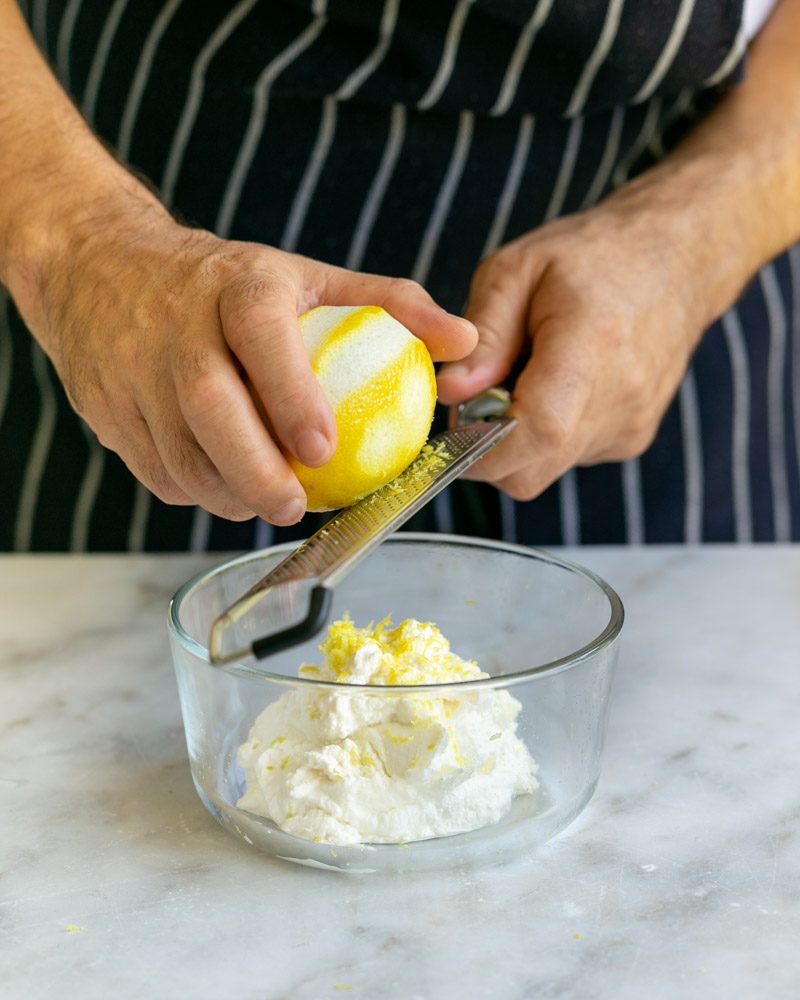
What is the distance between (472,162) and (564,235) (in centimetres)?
19

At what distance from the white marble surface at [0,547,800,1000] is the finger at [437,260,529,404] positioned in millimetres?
278

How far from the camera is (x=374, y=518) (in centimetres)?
75

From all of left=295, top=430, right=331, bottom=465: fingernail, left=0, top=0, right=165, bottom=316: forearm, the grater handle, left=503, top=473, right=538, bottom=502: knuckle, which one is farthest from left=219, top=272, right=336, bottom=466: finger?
left=503, top=473, right=538, bottom=502: knuckle

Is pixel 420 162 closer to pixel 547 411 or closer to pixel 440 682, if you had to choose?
pixel 547 411

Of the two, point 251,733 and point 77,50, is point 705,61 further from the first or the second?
point 251,733

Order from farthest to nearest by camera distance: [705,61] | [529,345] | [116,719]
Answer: [705,61]
[529,345]
[116,719]

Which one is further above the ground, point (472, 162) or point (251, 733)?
point (472, 162)

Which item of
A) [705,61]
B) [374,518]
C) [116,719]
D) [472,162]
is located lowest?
[116,719]

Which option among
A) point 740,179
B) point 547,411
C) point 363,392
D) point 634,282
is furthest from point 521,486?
point 740,179

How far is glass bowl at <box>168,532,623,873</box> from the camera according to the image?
75 cm

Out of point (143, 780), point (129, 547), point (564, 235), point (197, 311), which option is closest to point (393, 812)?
point (143, 780)

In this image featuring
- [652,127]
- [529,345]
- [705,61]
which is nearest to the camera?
[529,345]

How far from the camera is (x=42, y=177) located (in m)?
0.97

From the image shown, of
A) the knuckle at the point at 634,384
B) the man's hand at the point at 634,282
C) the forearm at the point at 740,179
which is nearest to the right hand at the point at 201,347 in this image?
the man's hand at the point at 634,282
